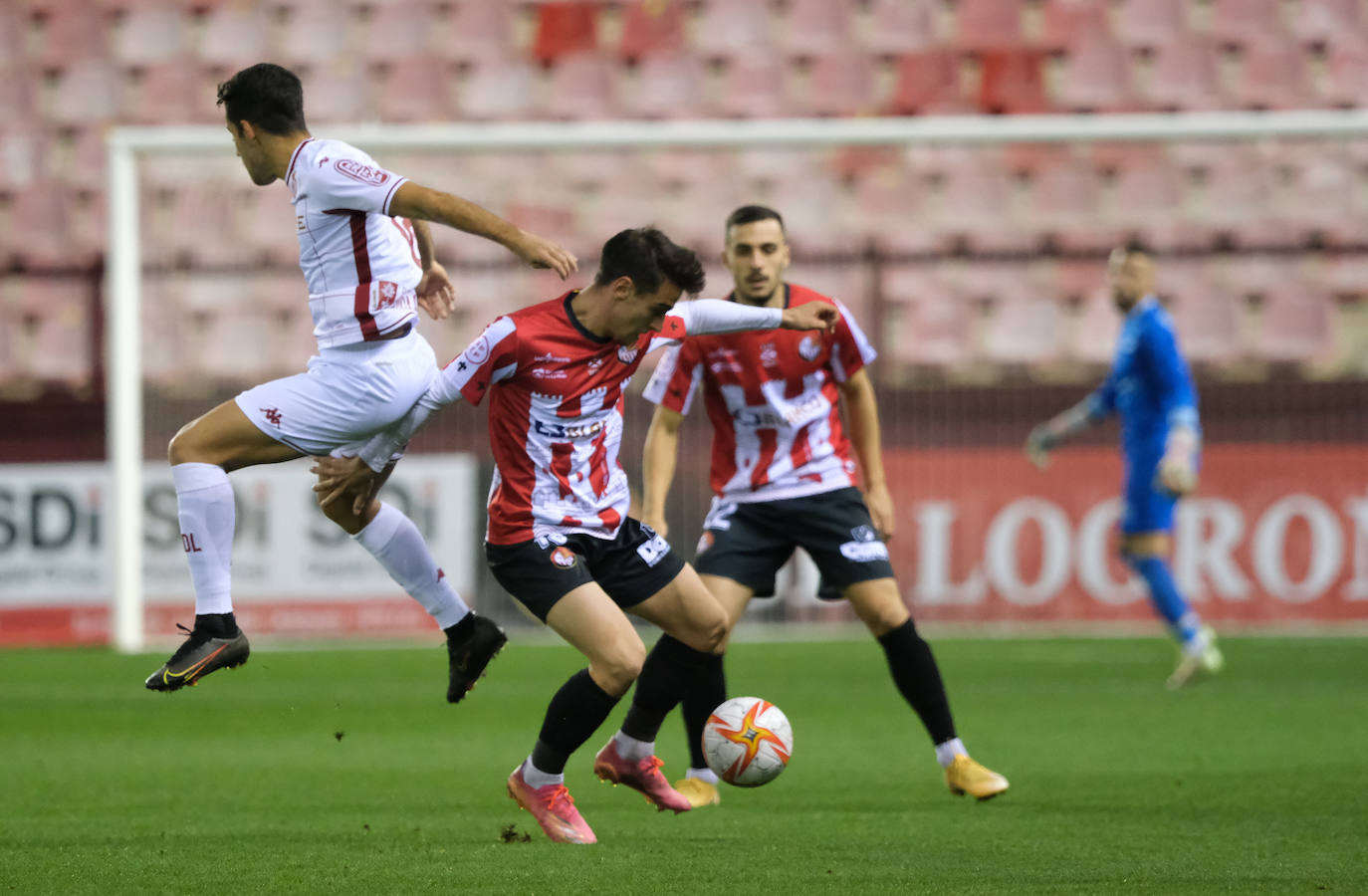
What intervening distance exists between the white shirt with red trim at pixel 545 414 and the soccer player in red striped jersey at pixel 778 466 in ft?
2.42

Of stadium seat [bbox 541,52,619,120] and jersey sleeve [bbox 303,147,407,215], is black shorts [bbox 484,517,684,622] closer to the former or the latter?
jersey sleeve [bbox 303,147,407,215]

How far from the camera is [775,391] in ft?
18.3

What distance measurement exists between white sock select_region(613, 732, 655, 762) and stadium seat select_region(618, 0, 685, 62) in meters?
8.91

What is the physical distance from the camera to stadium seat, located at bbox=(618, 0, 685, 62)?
1303cm

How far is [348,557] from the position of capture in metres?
10.5

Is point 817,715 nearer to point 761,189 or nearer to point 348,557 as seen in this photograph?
point 348,557

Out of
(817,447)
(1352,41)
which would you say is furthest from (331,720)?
(1352,41)

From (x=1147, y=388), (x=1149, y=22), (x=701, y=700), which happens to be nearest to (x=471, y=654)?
(x=701, y=700)

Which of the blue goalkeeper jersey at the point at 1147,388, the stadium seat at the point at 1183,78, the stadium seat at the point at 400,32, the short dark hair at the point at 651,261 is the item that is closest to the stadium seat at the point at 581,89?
the stadium seat at the point at 400,32

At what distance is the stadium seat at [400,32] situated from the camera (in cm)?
1308

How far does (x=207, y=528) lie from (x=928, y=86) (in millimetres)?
9212

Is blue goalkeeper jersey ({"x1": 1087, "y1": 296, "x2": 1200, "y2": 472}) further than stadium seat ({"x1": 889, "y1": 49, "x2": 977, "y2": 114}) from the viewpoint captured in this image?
No

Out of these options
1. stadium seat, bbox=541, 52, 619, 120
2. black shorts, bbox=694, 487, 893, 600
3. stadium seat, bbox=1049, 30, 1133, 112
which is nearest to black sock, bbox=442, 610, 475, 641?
black shorts, bbox=694, 487, 893, 600

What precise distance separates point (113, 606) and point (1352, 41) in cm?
951
